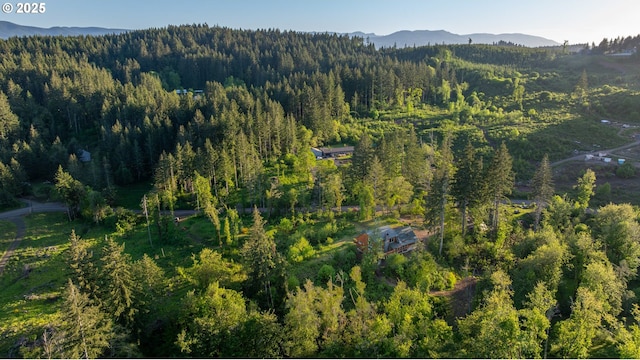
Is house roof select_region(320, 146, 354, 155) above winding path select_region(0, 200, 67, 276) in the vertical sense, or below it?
above

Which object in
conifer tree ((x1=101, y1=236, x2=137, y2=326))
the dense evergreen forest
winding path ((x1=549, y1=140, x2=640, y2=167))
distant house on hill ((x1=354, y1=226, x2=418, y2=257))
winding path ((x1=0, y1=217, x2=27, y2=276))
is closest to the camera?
the dense evergreen forest

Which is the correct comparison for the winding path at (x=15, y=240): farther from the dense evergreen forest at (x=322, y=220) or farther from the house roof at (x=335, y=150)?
the house roof at (x=335, y=150)

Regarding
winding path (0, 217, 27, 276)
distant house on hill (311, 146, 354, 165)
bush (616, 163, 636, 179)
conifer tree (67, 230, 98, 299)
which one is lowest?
winding path (0, 217, 27, 276)

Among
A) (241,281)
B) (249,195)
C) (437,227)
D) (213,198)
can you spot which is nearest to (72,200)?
(213,198)

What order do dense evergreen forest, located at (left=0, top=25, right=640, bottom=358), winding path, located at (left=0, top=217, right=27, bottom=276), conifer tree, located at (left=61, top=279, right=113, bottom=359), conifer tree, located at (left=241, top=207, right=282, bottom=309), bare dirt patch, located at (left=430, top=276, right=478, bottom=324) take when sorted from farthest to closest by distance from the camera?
winding path, located at (left=0, top=217, right=27, bottom=276)
bare dirt patch, located at (left=430, top=276, right=478, bottom=324)
conifer tree, located at (left=241, top=207, right=282, bottom=309)
dense evergreen forest, located at (left=0, top=25, right=640, bottom=358)
conifer tree, located at (left=61, top=279, right=113, bottom=359)

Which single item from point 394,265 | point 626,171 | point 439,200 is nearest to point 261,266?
point 394,265

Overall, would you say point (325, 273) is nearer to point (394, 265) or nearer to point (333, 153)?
point (394, 265)

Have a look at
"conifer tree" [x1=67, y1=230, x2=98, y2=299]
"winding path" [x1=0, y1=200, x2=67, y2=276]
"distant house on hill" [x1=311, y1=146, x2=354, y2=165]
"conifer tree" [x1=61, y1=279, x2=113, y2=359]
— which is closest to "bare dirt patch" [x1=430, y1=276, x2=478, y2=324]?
"conifer tree" [x1=61, y1=279, x2=113, y2=359]

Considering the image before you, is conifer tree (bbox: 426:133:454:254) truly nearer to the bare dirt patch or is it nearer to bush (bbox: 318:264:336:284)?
the bare dirt patch

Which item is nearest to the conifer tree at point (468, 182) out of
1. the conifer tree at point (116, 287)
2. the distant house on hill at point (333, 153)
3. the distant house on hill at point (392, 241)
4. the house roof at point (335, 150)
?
the distant house on hill at point (392, 241)

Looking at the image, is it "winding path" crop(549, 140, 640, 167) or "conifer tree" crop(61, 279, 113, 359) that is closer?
"conifer tree" crop(61, 279, 113, 359)
